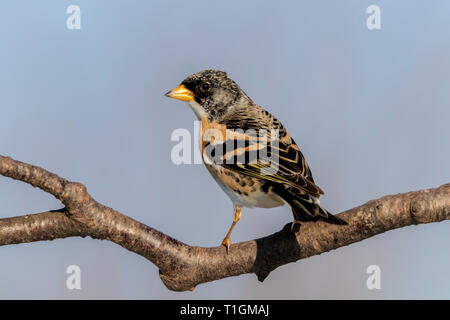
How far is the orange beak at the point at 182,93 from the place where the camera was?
438 cm

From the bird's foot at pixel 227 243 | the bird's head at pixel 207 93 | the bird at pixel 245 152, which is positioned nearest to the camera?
the bird at pixel 245 152

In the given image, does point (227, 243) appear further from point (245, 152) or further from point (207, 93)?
point (207, 93)

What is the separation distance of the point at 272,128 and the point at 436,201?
1.52m

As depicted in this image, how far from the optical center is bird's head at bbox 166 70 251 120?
177 inches

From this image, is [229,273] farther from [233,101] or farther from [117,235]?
[233,101]

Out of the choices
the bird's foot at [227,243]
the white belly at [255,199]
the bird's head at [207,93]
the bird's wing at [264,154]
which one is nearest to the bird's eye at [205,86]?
the bird's head at [207,93]

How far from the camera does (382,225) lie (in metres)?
3.19

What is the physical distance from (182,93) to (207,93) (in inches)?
8.7

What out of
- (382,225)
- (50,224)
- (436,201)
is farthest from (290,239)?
(50,224)

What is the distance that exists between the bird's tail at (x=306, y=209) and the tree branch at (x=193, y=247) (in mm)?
261

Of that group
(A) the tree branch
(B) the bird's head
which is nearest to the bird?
(B) the bird's head

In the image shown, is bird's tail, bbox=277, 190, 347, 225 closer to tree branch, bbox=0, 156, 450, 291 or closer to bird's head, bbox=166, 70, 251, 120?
tree branch, bbox=0, 156, 450, 291

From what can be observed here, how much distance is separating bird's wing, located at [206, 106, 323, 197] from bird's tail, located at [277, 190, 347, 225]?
9 cm

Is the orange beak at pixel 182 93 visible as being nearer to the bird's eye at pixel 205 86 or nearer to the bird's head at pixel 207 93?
the bird's head at pixel 207 93
